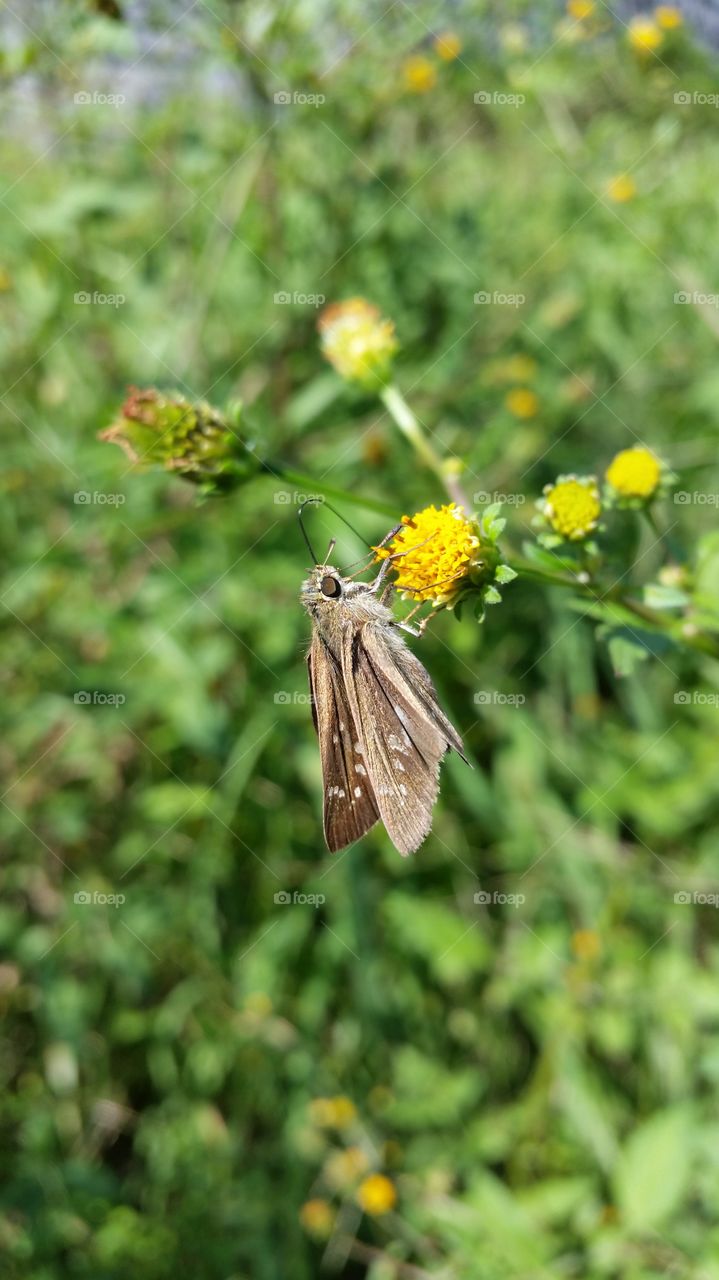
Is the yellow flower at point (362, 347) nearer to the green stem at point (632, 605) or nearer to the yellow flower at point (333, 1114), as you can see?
the green stem at point (632, 605)

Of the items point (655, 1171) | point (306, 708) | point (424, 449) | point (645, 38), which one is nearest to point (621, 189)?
point (645, 38)

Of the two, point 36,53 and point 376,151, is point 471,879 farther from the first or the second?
point 36,53

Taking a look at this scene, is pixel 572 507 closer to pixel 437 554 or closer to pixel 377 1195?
pixel 437 554

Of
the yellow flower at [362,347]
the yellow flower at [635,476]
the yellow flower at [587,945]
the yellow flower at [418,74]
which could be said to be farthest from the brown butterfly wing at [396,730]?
the yellow flower at [418,74]

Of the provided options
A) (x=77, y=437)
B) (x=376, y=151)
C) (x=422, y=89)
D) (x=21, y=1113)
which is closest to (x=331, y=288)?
(x=376, y=151)

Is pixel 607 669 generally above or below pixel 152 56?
below

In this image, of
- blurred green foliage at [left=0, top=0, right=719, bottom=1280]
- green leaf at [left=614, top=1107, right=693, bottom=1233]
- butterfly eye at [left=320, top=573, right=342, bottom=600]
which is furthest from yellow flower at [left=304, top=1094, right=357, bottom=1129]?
butterfly eye at [left=320, top=573, right=342, bottom=600]
